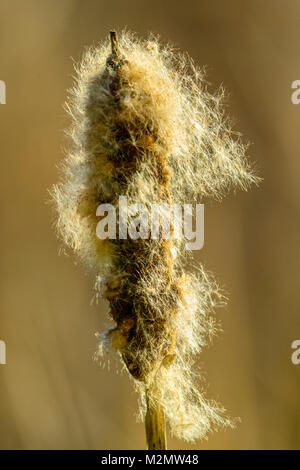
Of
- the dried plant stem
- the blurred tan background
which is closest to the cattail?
the dried plant stem

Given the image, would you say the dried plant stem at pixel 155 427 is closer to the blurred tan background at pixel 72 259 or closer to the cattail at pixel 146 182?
the cattail at pixel 146 182

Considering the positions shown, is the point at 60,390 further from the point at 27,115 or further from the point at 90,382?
the point at 27,115

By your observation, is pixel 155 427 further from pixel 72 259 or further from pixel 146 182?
pixel 72 259

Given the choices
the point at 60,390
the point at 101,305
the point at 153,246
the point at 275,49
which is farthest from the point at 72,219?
the point at 275,49

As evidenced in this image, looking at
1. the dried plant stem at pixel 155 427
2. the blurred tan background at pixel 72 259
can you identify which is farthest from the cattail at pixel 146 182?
the blurred tan background at pixel 72 259

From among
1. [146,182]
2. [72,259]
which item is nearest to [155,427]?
[146,182]

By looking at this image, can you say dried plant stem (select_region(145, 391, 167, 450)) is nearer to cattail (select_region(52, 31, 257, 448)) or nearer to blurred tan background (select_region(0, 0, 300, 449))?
cattail (select_region(52, 31, 257, 448))
